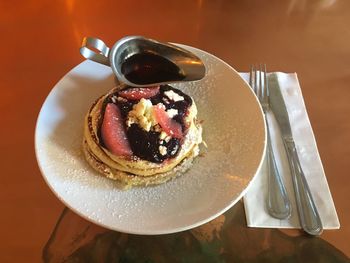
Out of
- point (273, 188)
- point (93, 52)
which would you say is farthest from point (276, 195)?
point (93, 52)

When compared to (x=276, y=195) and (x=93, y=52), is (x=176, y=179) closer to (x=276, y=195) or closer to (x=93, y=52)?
(x=276, y=195)

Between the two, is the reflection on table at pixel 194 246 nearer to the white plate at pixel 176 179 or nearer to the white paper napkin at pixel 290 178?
the white paper napkin at pixel 290 178

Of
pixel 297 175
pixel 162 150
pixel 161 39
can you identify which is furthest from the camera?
pixel 161 39

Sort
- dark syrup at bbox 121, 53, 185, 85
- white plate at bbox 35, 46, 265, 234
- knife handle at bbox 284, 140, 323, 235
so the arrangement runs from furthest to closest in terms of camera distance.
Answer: dark syrup at bbox 121, 53, 185, 85 → knife handle at bbox 284, 140, 323, 235 → white plate at bbox 35, 46, 265, 234

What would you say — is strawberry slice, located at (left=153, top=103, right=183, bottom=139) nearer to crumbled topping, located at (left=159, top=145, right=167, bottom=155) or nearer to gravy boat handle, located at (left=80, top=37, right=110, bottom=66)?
crumbled topping, located at (left=159, top=145, right=167, bottom=155)

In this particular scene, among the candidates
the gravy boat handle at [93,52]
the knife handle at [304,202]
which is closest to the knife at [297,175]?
the knife handle at [304,202]

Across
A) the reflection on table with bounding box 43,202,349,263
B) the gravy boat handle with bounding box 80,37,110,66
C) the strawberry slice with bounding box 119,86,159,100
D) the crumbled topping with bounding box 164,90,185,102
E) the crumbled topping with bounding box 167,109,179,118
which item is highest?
the gravy boat handle with bounding box 80,37,110,66

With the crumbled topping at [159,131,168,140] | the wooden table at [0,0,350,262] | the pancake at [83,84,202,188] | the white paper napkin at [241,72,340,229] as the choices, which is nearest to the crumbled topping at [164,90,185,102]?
the pancake at [83,84,202,188]
